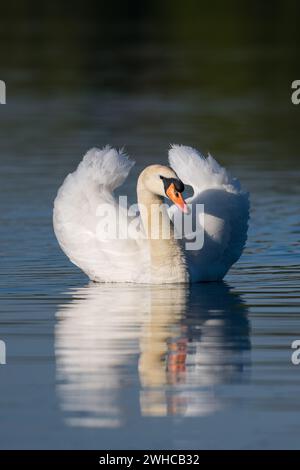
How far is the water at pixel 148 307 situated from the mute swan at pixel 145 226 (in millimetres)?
205

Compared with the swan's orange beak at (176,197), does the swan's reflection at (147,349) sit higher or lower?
lower

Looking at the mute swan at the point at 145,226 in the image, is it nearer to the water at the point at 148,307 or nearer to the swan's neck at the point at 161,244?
the swan's neck at the point at 161,244

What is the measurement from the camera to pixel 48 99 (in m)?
32.8

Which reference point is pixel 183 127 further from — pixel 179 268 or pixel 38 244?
pixel 179 268

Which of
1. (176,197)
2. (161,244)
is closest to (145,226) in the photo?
(161,244)

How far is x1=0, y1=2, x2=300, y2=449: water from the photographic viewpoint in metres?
9.71

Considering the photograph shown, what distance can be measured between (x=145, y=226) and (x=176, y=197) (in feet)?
2.32

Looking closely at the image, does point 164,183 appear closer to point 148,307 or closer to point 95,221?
point 95,221

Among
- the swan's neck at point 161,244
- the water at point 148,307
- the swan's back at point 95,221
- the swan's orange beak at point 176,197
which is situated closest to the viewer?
the water at point 148,307

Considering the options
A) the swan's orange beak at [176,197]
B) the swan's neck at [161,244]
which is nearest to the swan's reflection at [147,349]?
the swan's neck at [161,244]

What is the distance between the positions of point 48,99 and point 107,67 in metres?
5.98

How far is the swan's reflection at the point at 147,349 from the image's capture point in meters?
10.1

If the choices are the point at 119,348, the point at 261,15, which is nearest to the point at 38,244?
the point at 119,348

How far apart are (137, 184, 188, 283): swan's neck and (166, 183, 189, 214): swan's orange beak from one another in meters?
0.41
